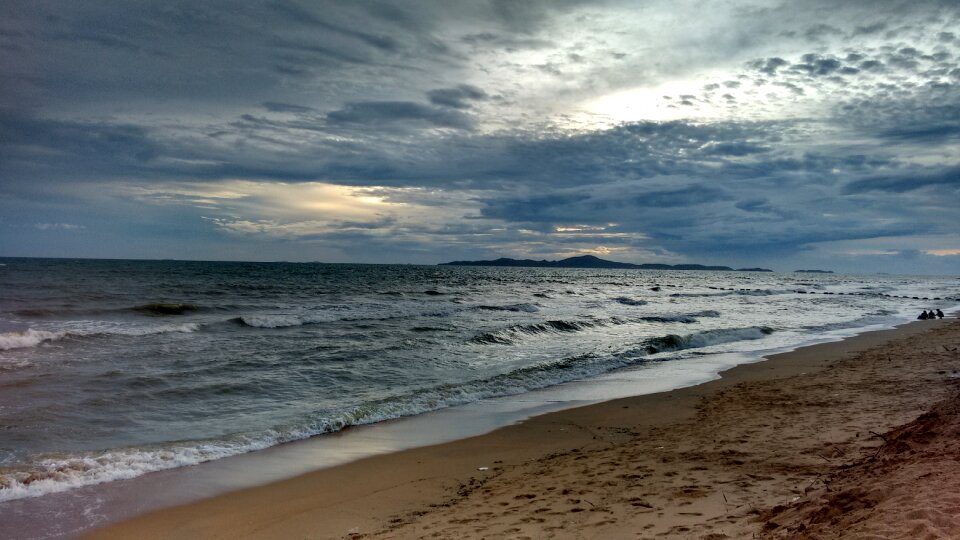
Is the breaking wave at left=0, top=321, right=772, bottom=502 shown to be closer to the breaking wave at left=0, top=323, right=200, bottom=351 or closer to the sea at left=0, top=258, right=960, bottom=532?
the sea at left=0, top=258, right=960, bottom=532

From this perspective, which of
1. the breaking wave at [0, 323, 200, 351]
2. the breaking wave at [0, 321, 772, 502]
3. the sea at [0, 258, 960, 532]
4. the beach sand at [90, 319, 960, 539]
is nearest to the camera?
the beach sand at [90, 319, 960, 539]

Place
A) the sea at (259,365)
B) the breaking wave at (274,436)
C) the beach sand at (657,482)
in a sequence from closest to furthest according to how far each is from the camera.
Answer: the beach sand at (657,482) → the breaking wave at (274,436) → the sea at (259,365)

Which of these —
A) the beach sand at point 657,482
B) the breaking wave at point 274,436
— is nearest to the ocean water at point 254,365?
the breaking wave at point 274,436

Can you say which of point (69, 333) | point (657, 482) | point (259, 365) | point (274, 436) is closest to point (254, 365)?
point (259, 365)

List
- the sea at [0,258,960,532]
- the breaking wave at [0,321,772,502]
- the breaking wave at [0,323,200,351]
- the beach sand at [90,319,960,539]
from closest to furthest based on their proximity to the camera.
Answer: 1. the beach sand at [90,319,960,539]
2. the breaking wave at [0,321,772,502]
3. the sea at [0,258,960,532]
4. the breaking wave at [0,323,200,351]

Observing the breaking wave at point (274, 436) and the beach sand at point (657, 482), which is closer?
the beach sand at point (657, 482)

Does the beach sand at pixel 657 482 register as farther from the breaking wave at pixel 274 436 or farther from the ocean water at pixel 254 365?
the ocean water at pixel 254 365

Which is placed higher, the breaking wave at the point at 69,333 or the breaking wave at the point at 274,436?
the breaking wave at the point at 69,333

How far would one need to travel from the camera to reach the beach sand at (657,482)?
4.69 metres

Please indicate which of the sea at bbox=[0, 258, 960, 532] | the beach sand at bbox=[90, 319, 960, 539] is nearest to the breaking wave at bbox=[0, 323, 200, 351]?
the sea at bbox=[0, 258, 960, 532]

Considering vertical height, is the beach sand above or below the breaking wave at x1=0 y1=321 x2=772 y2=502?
above

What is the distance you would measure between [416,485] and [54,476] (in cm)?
507

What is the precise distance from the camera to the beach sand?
469 cm

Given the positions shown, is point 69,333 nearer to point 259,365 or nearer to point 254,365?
point 254,365
